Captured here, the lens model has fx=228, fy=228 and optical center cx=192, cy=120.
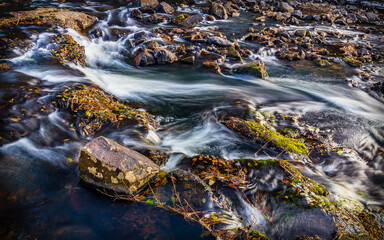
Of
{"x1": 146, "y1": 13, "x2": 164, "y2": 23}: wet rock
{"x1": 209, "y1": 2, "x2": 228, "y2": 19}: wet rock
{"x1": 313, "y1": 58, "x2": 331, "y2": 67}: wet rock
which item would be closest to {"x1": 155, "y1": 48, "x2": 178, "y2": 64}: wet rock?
{"x1": 146, "y1": 13, "x2": 164, "y2": 23}: wet rock

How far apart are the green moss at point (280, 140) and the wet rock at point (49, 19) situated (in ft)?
32.0

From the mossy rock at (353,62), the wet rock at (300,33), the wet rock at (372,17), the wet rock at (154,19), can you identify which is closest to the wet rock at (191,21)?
the wet rock at (154,19)

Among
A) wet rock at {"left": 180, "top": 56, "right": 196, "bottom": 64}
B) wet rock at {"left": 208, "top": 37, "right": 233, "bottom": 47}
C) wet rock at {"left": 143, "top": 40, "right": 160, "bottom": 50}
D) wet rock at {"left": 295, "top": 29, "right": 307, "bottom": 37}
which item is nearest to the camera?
wet rock at {"left": 180, "top": 56, "right": 196, "bottom": 64}

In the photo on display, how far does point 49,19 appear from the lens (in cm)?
1026

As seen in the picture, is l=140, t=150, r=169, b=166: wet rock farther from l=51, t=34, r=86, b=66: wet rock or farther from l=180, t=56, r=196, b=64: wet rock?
l=180, t=56, r=196, b=64: wet rock

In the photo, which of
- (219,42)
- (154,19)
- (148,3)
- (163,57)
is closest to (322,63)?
(219,42)

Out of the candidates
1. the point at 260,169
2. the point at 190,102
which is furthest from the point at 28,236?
the point at 190,102

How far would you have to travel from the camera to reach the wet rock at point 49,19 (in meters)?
9.96

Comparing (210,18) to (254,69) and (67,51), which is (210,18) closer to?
(254,69)

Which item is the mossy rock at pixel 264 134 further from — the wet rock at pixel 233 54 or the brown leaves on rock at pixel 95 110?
the wet rock at pixel 233 54

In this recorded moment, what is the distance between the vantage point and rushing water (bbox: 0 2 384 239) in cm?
333

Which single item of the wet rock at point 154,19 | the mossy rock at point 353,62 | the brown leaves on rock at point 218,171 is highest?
the wet rock at point 154,19

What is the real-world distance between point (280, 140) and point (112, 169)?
3.75 meters

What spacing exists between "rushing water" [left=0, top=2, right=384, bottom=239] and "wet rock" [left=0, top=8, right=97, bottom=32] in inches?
29.1
